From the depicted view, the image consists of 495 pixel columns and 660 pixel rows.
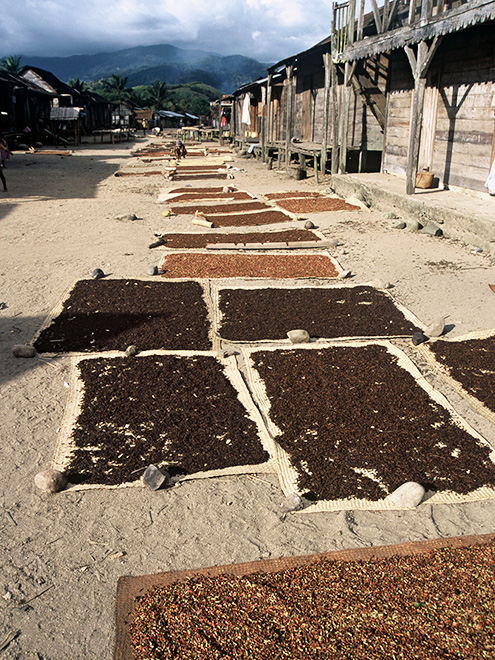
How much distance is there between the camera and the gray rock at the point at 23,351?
4.07 metres

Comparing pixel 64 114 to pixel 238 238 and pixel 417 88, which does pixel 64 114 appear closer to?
pixel 417 88

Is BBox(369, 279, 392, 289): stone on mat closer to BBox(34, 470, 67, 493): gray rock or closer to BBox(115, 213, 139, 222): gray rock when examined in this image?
BBox(34, 470, 67, 493): gray rock

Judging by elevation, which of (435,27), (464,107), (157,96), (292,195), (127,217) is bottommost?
(127,217)

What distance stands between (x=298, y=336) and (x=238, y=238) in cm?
374

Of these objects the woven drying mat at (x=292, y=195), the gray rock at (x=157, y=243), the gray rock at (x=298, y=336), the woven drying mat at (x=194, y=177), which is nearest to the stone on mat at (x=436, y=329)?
the gray rock at (x=298, y=336)

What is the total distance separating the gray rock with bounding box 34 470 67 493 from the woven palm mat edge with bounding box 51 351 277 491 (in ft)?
0.17

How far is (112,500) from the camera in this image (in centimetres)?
264

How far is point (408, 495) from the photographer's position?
257 centimetres

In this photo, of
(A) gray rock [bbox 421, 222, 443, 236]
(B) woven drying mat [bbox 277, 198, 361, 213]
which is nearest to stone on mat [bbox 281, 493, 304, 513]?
(A) gray rock [bbox 421, 222, 443, 236]

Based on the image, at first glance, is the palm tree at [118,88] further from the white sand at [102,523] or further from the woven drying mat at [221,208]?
the white sand at [102,523]

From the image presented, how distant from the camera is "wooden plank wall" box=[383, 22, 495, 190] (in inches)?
341

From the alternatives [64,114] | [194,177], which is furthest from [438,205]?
[64,114]

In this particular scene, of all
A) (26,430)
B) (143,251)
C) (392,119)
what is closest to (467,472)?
(26,430)

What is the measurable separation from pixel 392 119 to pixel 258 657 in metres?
12.7
